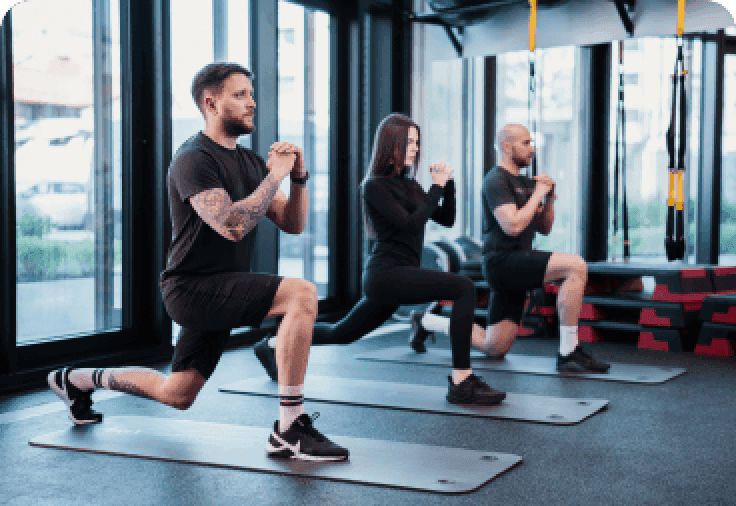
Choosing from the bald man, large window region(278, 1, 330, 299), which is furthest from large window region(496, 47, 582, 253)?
the bald man

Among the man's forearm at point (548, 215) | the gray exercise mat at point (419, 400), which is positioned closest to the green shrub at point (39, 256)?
the gray exercise mat at point (419, 400)

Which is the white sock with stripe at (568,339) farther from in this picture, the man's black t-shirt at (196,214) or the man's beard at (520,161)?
the man's black t-shirt at (196,214)

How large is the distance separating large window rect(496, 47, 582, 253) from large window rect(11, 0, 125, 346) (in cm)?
377

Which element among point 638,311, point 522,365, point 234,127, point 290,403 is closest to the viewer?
point 290,403

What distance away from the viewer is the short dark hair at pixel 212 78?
107 inches

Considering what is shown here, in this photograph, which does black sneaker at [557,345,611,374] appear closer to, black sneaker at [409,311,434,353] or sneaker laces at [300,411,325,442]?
black sneaker at [409,311,434,353]

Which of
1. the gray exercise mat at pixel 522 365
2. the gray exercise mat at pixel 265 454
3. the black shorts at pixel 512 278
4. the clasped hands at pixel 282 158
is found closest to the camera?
the gray exercise mat at pixel 265 454

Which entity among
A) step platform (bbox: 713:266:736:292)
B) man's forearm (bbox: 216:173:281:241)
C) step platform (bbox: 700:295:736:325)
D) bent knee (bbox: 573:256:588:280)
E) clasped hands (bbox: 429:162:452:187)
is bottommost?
step platform (bbox: 700:295:736:325)

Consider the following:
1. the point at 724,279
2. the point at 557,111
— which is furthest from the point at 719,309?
the point at 557,111

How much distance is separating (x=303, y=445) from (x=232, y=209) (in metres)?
0.78

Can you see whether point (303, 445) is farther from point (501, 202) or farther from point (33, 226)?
point (33, 226)

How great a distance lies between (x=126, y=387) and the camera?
2963 millimetres

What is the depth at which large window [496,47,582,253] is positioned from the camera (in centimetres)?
729

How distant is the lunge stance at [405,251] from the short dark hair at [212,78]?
3.30ft
